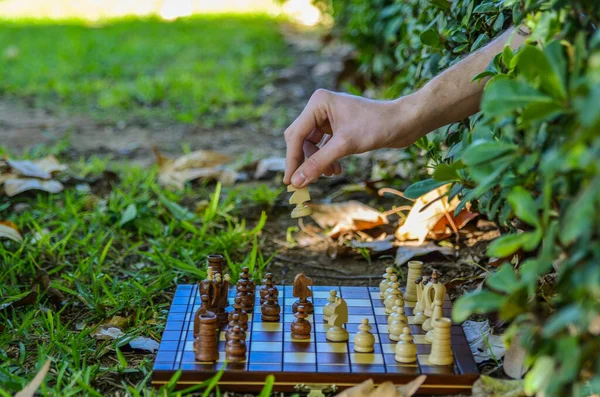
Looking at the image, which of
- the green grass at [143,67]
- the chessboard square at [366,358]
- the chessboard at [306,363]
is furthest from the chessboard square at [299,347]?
the green grass at [143,67]

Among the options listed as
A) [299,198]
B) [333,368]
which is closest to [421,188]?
[299,198]

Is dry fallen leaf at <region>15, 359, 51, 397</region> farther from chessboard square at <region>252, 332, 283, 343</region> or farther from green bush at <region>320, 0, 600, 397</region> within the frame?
green bush at <region>320, 0, 600, 397</region>

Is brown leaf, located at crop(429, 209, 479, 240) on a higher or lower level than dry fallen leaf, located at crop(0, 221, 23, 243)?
higher

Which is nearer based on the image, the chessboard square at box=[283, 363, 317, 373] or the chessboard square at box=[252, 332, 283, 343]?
the chessboard square at box=[283, 363, 317, 373]

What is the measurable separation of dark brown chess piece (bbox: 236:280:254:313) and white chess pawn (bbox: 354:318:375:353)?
36 cm

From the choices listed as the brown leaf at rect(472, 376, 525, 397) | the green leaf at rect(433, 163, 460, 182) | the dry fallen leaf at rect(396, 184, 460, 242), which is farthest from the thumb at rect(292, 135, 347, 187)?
the dry fallen leaf at rect(396, 184, 460, 242)

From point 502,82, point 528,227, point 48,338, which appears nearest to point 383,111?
point 528,227

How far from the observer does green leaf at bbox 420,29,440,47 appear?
2.65 metres

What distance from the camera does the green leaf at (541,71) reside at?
1374mm

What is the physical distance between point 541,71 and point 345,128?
77 cm

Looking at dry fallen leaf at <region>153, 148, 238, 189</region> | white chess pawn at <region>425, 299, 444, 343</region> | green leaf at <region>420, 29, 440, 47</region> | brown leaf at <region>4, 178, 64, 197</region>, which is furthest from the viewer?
dry fallen leaf at <region>153, 148, 238, 189</region>

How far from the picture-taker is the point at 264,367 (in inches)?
71.3

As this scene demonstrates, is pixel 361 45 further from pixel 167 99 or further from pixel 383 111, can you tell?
pixel 383 111

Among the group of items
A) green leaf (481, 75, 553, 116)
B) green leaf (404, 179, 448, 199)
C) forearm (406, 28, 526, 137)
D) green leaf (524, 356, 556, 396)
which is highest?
forearm (406, 28, 526, 137)
